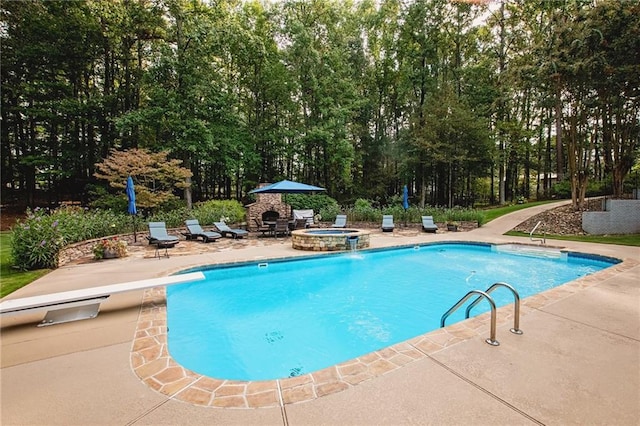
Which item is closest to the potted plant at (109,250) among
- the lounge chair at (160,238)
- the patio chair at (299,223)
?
the lounge chair at (160,238)

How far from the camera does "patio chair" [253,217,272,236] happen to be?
463 inches

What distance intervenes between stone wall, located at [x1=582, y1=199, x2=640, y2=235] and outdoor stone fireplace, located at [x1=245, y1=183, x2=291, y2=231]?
12984 millimetres

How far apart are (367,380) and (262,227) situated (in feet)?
33.8

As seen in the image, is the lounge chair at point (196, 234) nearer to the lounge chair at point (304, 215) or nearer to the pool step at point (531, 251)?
the lounge chair at point (304, 215)

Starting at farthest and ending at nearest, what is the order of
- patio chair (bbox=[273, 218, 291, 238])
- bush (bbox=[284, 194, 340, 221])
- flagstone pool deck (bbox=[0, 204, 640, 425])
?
bush (bbox=[284, 194, 340, 221]) → patio chair (bbox=[273, 218, 291, 238]) → flagstone pool deck (bbox=[0, 204, 640, 425])

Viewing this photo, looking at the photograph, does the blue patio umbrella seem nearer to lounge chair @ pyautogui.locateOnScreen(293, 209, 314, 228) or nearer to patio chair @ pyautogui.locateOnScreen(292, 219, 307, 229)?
patio chair @ pyautogui.locateOnScreen(292, 219, 307, 229)

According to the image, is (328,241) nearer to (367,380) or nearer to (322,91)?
(367,380)

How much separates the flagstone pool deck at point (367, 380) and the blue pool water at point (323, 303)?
984mm

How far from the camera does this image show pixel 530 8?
17594mm

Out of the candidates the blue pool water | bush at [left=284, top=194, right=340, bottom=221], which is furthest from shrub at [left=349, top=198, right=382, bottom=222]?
the blue pool water

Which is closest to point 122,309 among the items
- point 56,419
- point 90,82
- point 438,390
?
point 56,419

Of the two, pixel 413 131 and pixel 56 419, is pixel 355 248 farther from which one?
pixel 413 131

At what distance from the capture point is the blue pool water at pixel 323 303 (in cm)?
374

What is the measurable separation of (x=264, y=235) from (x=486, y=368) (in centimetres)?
1021
